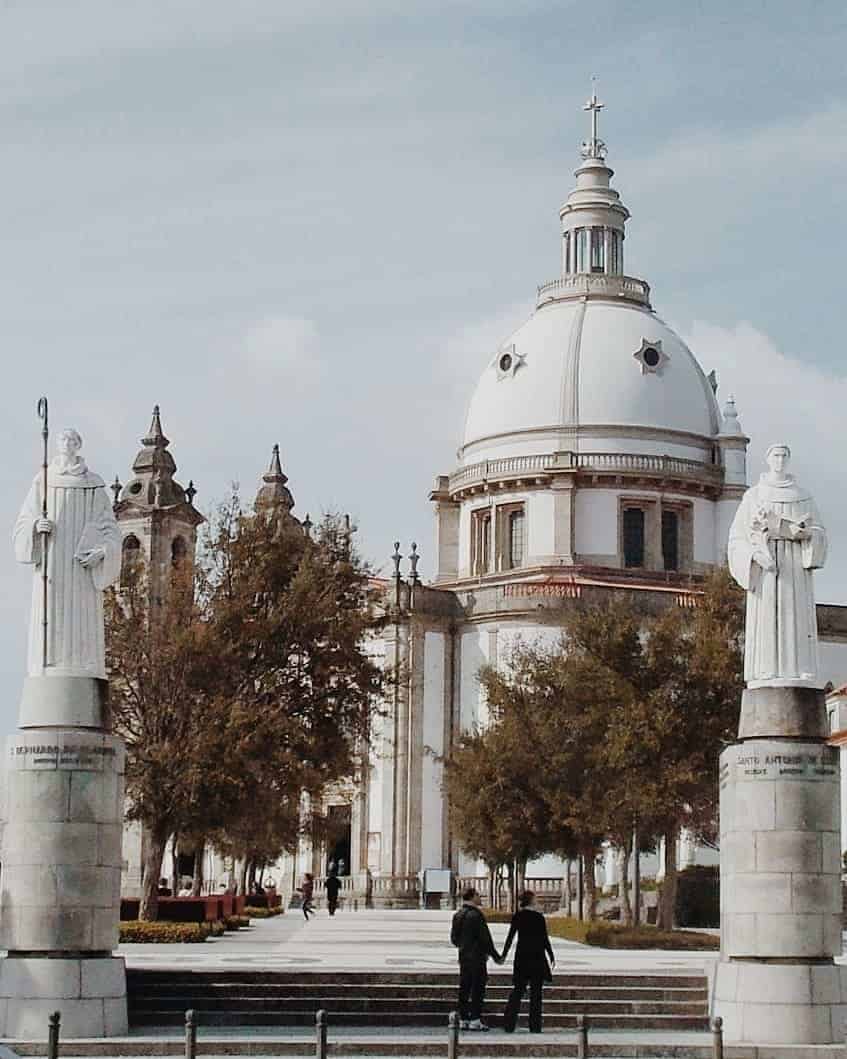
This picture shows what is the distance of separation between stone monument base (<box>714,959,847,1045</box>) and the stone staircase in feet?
5.30

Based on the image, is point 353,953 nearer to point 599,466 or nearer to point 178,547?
point 178,547

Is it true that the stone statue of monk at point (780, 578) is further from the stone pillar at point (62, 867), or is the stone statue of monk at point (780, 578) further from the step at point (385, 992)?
the stone pillar at point (62, 867)

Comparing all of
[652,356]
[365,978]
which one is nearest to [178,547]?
[652,356]

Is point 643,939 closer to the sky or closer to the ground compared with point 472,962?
closer to the ground

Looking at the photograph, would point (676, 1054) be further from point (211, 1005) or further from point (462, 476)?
point (462, 476)

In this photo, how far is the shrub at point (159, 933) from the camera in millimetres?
41688

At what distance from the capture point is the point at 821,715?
Result: 25.7 m

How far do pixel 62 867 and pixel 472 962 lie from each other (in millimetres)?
4944

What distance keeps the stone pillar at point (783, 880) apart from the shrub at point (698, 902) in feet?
122

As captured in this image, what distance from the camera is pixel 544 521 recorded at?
9462 cm

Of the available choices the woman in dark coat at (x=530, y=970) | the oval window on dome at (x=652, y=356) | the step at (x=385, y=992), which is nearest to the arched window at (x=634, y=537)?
the oval window on dome at (x=652, y=356)

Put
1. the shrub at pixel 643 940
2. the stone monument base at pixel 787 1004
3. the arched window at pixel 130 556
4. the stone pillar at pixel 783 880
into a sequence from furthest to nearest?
1. the arched window at pixel 130 556
2. the shrub at pixel 643 940
3. the stone pillar at pixel 783 880
4. the stone monument base at pixel 787 1004

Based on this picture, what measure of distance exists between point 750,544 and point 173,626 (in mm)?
22693

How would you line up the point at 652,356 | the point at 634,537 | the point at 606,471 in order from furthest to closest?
1. the point at 652,356
2. the point at 634,537
3. the point at 606,471
